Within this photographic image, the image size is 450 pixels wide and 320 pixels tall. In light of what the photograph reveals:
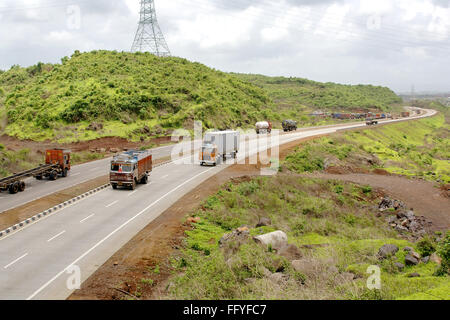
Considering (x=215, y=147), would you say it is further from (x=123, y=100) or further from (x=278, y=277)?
(x=123, y=100)

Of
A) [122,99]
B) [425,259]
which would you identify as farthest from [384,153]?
[425,259]

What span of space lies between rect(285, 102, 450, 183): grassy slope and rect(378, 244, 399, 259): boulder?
25.4 m

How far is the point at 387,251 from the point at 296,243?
14.9 ft

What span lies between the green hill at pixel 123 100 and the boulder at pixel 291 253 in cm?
4802

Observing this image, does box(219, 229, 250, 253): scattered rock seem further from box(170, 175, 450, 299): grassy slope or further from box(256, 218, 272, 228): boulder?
box(256, 218, 272, 228): boulder

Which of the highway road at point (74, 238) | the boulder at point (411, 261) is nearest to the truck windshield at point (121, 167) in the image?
the highway road at point (74, 238)

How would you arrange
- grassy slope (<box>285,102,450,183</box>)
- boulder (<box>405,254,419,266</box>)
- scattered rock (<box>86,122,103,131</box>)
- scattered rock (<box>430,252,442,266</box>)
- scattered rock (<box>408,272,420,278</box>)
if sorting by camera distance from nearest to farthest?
scattered rock (<box>408,272,420,278</box>)
scattered rock (<box>430,252,442,266</box>)
boulder (<box>405,254,419,266</box>)
grassy slope (<box>285,102,450,183</box>)
scattered rock (<box>86,122,103,131</box>)

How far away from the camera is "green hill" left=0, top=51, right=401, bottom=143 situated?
67.4 meters

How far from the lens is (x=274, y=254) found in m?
18.8

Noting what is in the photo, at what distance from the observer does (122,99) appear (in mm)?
72500

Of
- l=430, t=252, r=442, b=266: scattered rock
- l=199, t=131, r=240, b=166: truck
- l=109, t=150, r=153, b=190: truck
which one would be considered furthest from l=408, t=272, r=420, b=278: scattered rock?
l=199, t=131, r=240, b=166: truck
